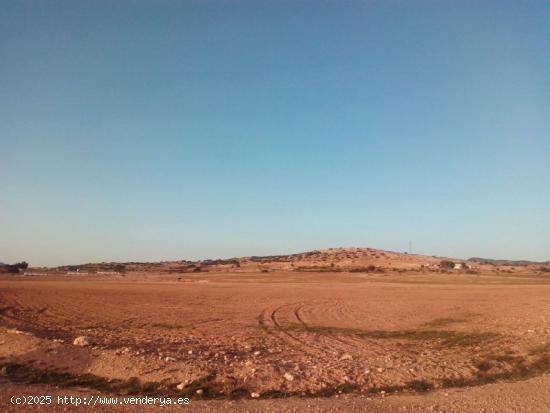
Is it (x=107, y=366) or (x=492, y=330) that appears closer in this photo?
(x=107, y=366)

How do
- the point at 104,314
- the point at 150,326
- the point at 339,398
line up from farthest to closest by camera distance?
1. the point at 104,314
2. the point at 150,326
3. the point at 339,398

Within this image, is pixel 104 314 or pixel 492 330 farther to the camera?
pixel 104 314

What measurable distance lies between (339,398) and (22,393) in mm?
6110

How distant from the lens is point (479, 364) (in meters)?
12.7

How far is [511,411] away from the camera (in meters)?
8.77

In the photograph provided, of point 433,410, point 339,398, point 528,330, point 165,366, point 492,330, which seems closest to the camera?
point 433,410

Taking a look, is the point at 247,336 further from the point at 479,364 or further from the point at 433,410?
the point at 433,410

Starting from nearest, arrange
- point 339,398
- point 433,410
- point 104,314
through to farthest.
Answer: point 433,410
point 339,398
point 104,314

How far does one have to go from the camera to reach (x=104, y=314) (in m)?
26.5

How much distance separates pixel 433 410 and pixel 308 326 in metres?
13.1

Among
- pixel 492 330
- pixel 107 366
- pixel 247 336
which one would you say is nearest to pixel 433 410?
pixel 107 366

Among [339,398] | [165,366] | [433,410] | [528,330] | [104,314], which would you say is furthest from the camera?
[104,314]

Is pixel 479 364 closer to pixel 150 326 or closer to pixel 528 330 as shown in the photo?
pixel 528 330

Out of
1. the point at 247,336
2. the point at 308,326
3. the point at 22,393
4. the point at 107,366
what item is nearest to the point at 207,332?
the point at 247,336
